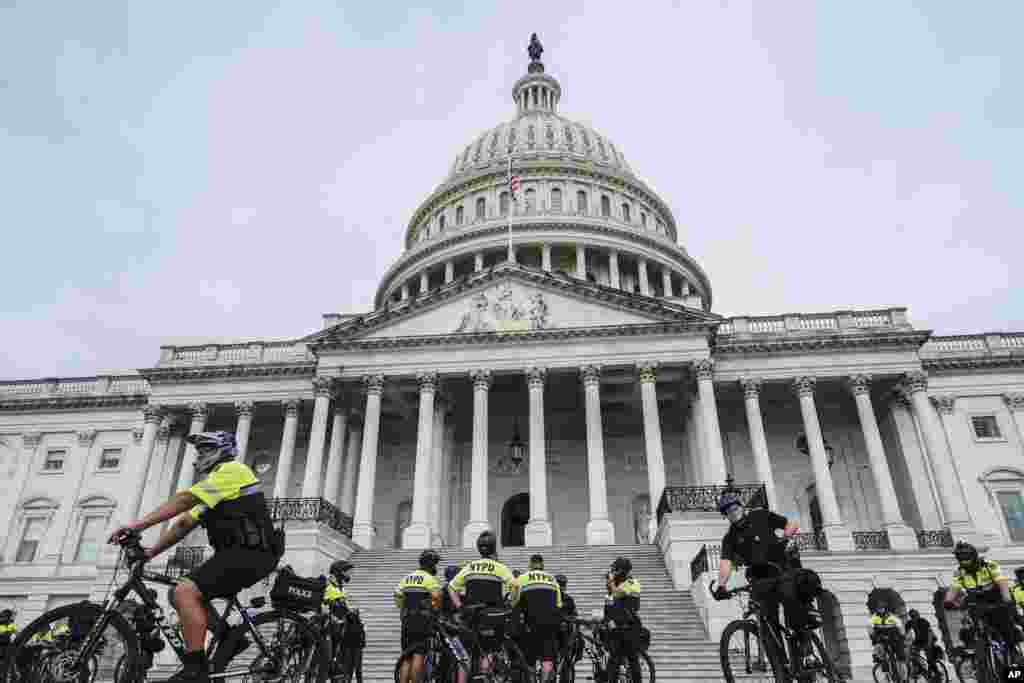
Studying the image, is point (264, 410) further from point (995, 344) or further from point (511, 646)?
point (995, 344)

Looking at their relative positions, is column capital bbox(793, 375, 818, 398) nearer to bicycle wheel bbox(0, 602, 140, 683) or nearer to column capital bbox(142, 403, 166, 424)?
column capital bbox(142, 403, 166, 424)

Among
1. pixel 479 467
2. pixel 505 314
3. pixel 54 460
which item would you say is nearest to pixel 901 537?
pixel 479 467

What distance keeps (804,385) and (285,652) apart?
33861mm

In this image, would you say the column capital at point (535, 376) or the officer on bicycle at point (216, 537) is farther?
the column capital at point (535, 376)

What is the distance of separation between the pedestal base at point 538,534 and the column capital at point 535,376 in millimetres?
6698

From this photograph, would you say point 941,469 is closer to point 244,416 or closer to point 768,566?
point 768,566

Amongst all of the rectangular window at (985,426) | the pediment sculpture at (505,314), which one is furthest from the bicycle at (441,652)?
the rectangular window at (985,426)

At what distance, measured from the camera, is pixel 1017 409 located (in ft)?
129

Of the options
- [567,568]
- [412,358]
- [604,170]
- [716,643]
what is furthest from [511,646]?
[604,170]

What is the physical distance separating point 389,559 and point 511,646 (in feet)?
72.4

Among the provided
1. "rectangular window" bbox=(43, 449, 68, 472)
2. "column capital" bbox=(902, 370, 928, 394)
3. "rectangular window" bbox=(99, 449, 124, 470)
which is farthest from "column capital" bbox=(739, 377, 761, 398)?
"rectangular window" bbox=(43, 449, 68, 472)

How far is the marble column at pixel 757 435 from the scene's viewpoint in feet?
113

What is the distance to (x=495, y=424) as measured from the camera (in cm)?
4250

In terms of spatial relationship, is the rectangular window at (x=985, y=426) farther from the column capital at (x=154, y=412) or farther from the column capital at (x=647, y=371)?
the column capital at (x=154, y=412)
